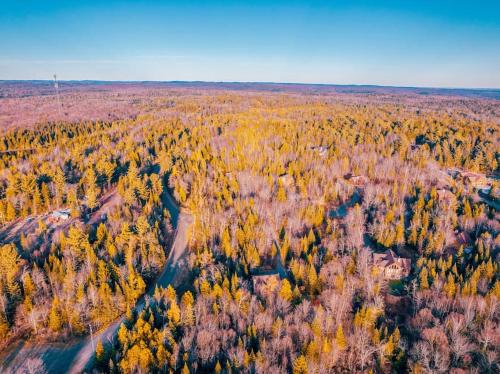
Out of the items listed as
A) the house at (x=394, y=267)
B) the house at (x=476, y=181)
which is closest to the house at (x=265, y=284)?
the house at (x=394, y=267)

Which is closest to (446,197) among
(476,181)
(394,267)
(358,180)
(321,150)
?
(358,180)

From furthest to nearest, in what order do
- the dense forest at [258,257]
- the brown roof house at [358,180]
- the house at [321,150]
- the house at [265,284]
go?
1. the house at [321,150]
2. the brown roof house at [358,180]
3. the house at [265,284]
4. the dense forest at [258,257]

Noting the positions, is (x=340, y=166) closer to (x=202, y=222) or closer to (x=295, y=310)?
(x=202, y=222)

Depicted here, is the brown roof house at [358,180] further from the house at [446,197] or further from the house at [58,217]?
the house at [58,217]

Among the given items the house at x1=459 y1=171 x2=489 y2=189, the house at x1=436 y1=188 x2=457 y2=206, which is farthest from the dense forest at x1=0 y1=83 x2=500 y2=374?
the house at x1=436 y1=188 x2=457 y2=206

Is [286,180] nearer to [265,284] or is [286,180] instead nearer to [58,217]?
[265,284]

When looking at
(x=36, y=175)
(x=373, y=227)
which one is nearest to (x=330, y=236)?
(x=373, y=227)

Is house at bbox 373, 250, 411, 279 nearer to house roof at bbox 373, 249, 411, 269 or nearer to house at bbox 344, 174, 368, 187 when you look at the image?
house roof at bbox 373, 249, 411, 269
